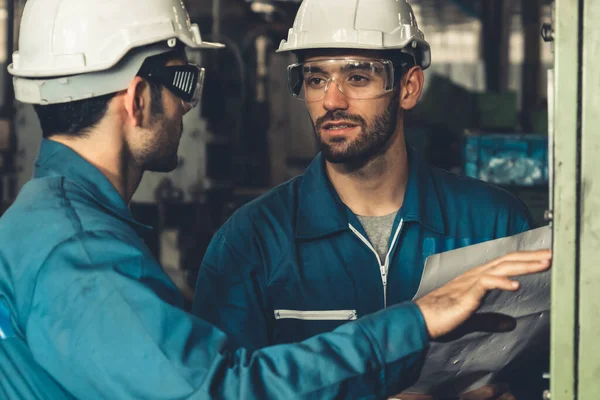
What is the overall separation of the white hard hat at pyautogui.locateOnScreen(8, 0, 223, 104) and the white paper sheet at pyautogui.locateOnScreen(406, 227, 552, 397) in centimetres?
86

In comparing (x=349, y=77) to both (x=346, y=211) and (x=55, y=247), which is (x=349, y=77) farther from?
(x=55, y=247)

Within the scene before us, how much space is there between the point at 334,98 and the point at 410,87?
39 cm

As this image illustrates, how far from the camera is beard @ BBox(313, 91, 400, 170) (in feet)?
9.25

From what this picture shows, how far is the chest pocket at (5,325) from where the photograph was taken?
1751 mm

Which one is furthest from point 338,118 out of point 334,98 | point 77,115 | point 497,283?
point 497,283

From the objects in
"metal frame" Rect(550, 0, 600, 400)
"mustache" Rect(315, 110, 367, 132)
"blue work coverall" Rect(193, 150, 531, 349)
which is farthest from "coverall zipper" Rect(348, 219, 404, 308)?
"metal frame" Rect(550, 0, 600, 400)

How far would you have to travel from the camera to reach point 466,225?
2.87 m

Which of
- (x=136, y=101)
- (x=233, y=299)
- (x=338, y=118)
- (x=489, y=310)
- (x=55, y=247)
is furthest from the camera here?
(x=338, y=118)

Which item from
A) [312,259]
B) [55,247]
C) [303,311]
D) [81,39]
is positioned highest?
[81,39]

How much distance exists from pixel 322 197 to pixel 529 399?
883mm

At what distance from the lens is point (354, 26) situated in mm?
2852

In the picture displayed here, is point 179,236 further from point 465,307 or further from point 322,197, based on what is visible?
point 465,307

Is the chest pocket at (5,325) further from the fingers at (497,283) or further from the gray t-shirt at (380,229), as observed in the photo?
the gray t-shirt at (380,229)

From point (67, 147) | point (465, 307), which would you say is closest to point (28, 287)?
point (67, 147)
